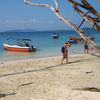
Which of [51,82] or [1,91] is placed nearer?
[1,91]

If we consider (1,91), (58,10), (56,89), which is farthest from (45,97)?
(58,10)

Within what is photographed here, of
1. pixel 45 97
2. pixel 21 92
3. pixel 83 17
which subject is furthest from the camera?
pixel 21 92

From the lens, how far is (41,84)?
1269cm

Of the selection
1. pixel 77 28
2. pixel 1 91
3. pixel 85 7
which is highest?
pixel 85 7

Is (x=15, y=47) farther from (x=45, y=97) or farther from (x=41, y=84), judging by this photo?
(x=45, y=97)

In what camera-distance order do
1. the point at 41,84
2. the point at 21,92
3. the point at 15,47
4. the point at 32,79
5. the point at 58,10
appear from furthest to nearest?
1. the point at 15,47
2. the point at 32,79
3. the point at 41,84
4. the point at 21,92
5. the point at 58,10

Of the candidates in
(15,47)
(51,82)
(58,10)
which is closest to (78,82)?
(51,82)

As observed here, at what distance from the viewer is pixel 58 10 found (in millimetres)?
4988

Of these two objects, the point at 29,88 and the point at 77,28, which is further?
the point at 29,88

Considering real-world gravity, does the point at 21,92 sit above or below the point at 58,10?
below

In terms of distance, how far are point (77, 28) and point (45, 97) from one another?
6181 millimetres

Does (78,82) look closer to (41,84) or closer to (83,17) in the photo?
(41,84)

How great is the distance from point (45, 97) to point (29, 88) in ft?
5.43

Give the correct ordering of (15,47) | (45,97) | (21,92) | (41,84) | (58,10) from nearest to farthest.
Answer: (58,10)
(45,97)
(21,92)
(41,84)
(15,47)
